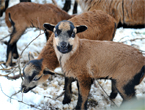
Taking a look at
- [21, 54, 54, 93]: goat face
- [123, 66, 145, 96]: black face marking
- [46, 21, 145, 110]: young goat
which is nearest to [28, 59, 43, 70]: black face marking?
[21, 54, 54, 93]: goat face

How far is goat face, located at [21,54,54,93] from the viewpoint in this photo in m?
3.20

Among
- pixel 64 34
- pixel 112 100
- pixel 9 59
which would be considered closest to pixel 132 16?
pixel 112 100

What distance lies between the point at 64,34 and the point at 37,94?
1.45 meters

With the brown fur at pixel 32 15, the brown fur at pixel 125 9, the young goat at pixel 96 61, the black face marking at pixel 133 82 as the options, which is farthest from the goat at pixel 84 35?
the black face marking at pixel 133 82

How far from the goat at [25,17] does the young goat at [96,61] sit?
190cm

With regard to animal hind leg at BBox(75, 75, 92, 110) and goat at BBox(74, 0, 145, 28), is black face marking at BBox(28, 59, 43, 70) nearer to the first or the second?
animal hind leg at BBox(75, 75, 92, 110)

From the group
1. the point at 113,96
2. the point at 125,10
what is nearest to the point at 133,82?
the point at 113,96

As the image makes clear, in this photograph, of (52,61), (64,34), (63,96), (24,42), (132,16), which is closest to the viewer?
(64,34)

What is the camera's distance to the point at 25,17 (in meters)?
4.83

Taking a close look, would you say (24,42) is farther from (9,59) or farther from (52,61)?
(52,61)

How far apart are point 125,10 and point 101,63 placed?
7.47 feet

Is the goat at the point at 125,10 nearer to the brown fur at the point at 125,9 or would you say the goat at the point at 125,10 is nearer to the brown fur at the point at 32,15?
the brown fur at the point at 125,9

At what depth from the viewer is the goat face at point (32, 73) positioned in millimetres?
3203

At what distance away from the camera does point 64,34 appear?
114 inches
